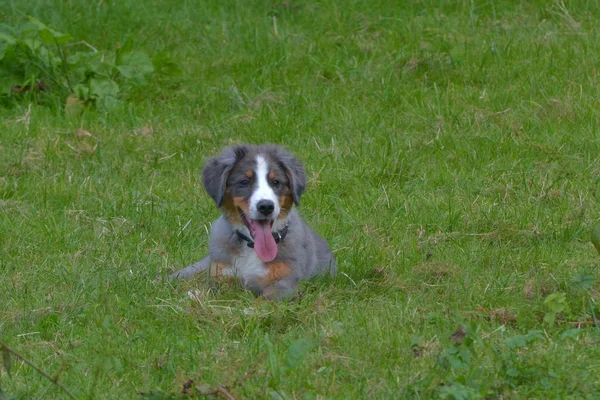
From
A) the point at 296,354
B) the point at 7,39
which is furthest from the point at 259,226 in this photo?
the point at 7,39

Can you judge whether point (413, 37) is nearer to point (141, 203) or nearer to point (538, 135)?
point (538, 135)

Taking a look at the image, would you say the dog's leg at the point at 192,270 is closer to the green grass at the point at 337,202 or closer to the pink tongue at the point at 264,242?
the green grass at the point at 337,202

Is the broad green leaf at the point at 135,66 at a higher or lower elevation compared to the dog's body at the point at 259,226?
lower

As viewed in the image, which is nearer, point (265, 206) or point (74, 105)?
point (265, 206)

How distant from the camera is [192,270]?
692cm

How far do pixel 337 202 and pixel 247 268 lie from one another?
165 cm

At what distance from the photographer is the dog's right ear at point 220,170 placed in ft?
22.5

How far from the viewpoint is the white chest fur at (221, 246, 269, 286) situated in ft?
22.1

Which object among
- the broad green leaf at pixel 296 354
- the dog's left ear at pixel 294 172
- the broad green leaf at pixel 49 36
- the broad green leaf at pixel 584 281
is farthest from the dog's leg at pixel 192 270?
the broad green leaf at pixel 49 36

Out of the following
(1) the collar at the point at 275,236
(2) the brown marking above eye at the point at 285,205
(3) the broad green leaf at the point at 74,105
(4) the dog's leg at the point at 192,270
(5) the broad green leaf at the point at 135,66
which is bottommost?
(3) the broad green leaf at the point at 74,105

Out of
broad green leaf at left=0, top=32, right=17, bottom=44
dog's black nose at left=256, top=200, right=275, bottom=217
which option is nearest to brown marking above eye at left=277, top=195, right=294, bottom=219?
dog's black nose at left=256, top=200, right=275, bottom=217

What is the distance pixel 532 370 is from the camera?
16.9 ft

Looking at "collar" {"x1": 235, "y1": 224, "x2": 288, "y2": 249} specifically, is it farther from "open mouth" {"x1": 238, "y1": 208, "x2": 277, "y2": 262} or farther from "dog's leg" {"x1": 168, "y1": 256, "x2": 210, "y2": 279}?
"dog's leg" {"x1": 168, "y1": 256, "x2": 210, "y2": 279}

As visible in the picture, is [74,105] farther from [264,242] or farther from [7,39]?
[264,242]
